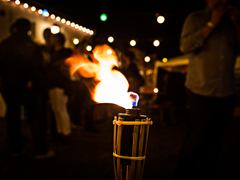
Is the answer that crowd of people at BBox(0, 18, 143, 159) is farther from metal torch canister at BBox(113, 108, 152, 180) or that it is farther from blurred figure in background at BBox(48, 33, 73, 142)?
metal torch canister at BBox(113, 108, 152, 180)

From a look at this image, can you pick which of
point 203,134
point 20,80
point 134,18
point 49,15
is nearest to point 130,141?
point 203,134

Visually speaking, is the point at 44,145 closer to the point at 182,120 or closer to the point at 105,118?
the point at 105,118

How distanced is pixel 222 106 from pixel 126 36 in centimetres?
1270

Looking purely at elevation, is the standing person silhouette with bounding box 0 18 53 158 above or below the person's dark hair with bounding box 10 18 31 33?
below

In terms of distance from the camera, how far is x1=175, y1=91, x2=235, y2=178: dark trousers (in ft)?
8.87

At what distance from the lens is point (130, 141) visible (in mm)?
1727

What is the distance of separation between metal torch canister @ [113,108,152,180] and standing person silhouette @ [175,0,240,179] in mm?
1104

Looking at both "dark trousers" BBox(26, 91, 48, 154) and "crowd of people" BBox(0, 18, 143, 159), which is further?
"dark trousers" BBox(26, 91, 48, 154)

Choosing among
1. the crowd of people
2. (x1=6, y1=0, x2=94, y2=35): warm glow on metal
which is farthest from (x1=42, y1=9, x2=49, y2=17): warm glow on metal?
the crowd of people

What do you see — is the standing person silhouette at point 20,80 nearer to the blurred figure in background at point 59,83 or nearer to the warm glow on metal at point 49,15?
the blurred figure in background at point 59,83

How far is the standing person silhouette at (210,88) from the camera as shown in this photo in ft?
8.91

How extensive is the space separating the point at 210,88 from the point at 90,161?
1.99 m

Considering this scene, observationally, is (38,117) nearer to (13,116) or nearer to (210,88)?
(13,116)

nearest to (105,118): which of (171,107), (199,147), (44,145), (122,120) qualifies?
(171,107)
